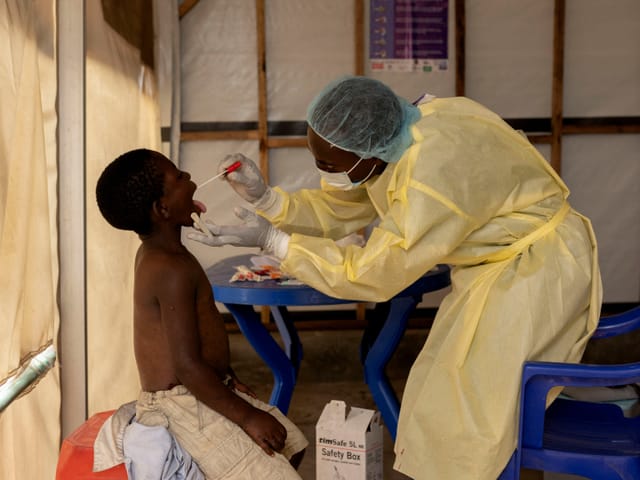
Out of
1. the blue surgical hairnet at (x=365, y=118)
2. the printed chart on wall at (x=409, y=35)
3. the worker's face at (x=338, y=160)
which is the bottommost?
the worker's face at (x=338, y=160)

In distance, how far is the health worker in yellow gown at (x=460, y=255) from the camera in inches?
71.1

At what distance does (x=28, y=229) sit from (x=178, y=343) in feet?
2.22

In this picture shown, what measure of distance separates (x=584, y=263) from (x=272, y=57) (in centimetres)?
330

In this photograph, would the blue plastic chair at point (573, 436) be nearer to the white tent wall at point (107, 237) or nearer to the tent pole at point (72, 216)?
the tent pole at point (72, 216)

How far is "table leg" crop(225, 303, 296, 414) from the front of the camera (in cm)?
311

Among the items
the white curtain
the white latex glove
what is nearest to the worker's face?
the white latex glove

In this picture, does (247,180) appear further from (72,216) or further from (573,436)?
(573,436)

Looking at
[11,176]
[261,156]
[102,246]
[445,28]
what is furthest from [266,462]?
[445,28]

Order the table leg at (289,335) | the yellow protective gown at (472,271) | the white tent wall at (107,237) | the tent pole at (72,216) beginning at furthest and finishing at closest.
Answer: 1. the table leg at (289,335)
2. the white tent wall at (107,237)
3. the tent pole at (72,216)
4. the yellow protective gown at (472,271)

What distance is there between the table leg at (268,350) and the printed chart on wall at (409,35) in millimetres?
2293

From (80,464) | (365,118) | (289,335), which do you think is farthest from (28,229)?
(289,335)

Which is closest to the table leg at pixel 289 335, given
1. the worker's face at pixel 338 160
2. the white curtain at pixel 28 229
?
the white curtain at pixel 28 229

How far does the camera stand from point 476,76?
192 inches

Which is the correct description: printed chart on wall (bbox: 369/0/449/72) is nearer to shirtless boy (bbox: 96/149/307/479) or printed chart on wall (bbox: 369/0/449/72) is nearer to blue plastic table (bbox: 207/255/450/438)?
blue plastic table (bbox: 207/255/450/438)
